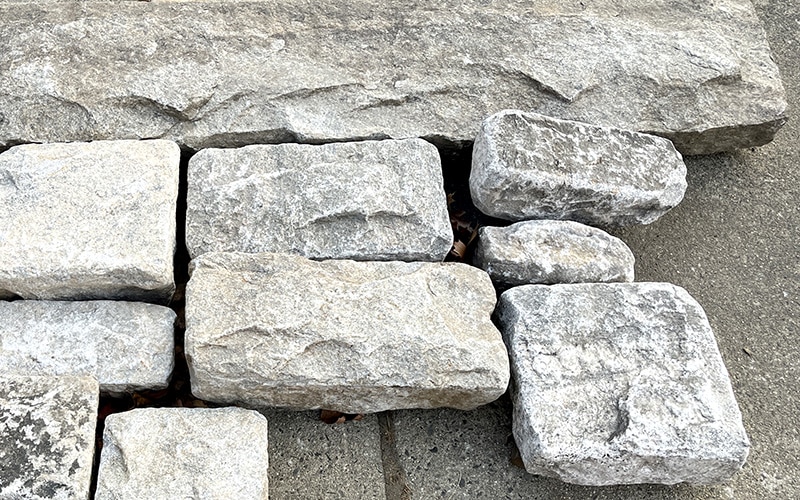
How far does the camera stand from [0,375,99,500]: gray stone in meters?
2.03

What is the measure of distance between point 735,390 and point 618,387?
2.18 feet

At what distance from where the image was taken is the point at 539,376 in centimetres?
238

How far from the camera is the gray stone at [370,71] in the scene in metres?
2.83

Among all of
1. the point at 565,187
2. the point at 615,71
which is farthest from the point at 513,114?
the point at 615,71

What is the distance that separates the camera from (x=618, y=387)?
237 cm

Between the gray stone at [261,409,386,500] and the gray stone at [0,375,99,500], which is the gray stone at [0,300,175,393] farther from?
the gray stone at [261,409,386,500]

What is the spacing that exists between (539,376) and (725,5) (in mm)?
2158

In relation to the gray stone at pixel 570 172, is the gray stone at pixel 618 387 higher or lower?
lower

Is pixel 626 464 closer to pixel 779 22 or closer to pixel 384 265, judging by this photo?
pixel 384 265

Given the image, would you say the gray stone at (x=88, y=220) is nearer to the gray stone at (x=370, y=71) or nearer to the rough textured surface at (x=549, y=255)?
A: the gray stone at (x=370, y=71)

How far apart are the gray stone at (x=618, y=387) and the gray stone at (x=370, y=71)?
2.74ft

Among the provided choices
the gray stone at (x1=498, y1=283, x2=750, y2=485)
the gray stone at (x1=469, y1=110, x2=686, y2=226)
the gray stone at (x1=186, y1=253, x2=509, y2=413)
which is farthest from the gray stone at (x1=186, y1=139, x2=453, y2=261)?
the gray stone at (x1=498, y1=283, x2=750, y2=485)

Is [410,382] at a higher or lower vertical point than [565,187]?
lower

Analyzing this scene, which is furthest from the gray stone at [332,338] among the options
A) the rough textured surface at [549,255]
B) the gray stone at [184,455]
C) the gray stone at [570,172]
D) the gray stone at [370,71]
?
the gray stone at [370,71]
